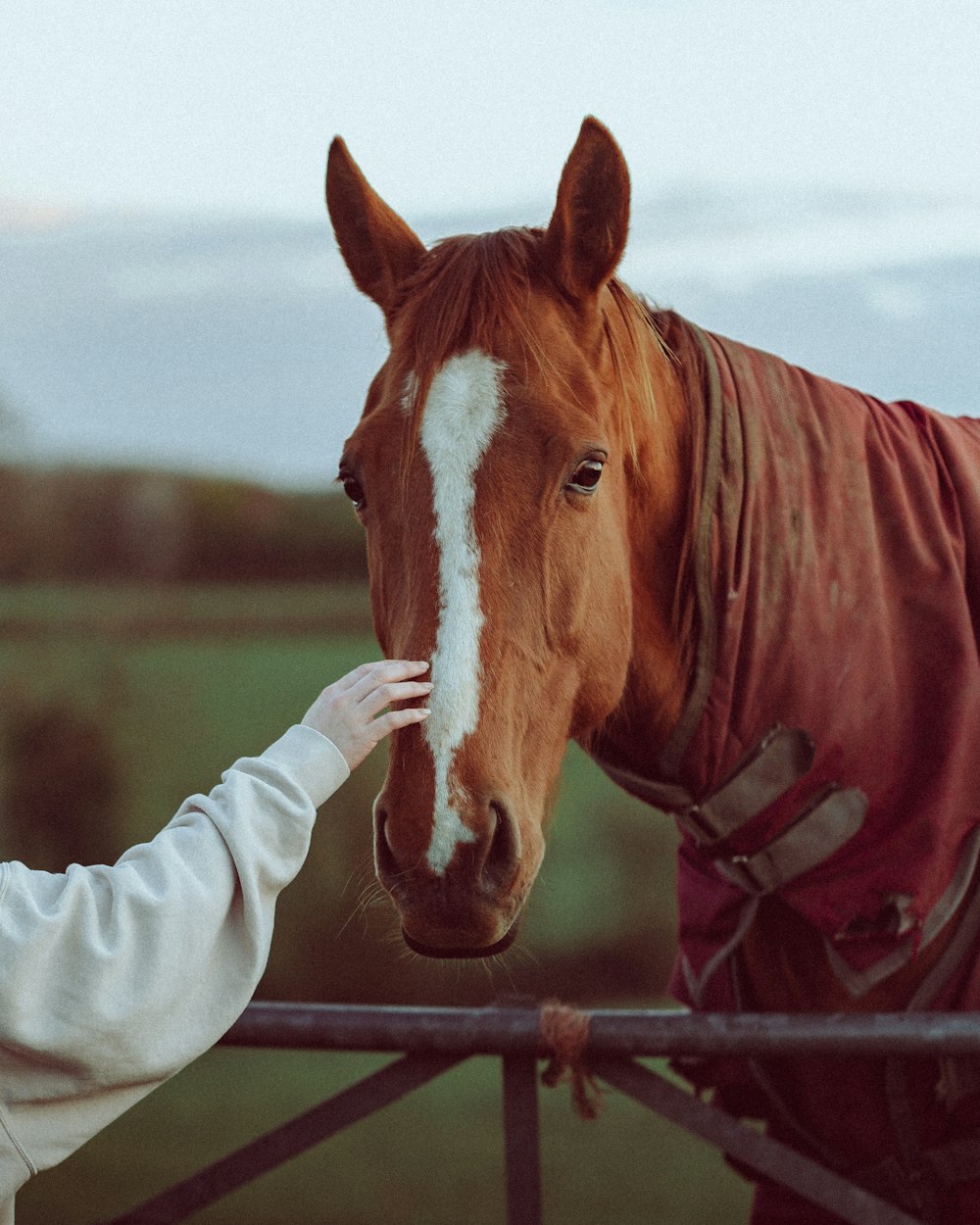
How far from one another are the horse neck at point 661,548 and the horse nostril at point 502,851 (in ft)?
1.39

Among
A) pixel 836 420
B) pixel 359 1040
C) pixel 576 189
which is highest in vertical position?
pixel 576 189

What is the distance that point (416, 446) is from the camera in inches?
53.3

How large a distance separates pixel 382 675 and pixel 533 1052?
2.12ft

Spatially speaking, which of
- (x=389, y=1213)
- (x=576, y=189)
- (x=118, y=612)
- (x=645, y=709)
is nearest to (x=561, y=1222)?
(x=389, y=1213)

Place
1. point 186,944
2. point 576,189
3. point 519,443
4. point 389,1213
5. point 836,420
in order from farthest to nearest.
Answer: point 389,1213
point 836,420
point 576,189
point 519,443
point 186,944

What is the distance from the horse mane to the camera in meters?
1.40

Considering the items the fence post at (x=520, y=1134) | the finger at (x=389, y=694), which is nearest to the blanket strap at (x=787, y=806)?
the fence post at (x=520, y=1134)

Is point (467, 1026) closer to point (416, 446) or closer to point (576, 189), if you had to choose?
point (416, 446)

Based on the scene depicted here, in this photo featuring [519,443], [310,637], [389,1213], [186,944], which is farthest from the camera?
[310,637]

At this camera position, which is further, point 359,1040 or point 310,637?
point 310,637

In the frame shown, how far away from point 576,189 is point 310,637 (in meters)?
2.55

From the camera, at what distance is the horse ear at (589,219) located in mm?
1438

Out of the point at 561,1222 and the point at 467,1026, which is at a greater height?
the point at 467,1026

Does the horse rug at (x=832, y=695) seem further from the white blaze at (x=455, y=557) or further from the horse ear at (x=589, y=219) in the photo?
the white blaze at (x=455, y=557)
